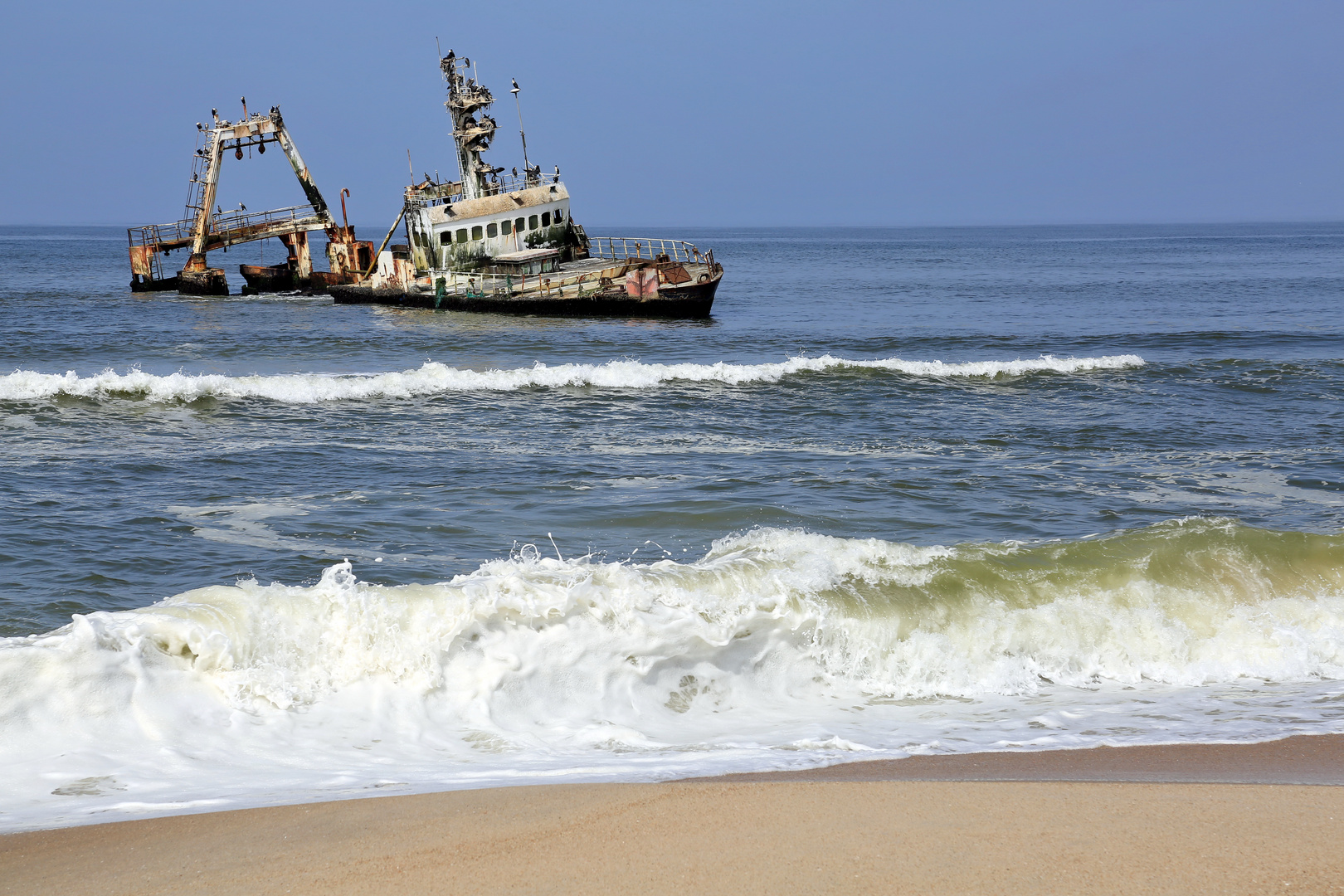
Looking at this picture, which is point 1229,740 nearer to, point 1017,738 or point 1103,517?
point 1017,738

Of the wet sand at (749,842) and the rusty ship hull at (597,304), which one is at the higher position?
the rusty ship hull at (597,304)

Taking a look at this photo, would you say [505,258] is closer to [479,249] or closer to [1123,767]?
[479,249]

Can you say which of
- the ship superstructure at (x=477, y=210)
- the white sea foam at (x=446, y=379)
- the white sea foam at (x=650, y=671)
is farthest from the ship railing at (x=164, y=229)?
the white sea foam at (x=650, y=671)

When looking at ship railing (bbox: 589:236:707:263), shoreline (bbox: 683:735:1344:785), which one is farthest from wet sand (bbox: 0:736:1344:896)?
ship railing (bbox: 589:236:707:263)

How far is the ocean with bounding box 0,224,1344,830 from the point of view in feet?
17.4

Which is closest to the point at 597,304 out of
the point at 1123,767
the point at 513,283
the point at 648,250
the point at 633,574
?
the point at 648,250

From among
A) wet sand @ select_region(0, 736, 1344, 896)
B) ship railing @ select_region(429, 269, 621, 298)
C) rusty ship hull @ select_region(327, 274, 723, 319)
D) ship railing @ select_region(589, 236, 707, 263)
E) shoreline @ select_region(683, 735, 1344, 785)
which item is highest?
ship railing @ select_region(589, 236, 707, 263)

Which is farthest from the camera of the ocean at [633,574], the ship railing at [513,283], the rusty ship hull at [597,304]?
the ship railing at [513,283]

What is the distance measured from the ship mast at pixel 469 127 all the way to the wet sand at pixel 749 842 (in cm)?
3384

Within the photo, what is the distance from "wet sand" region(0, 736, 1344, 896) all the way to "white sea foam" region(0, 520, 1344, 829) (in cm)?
41

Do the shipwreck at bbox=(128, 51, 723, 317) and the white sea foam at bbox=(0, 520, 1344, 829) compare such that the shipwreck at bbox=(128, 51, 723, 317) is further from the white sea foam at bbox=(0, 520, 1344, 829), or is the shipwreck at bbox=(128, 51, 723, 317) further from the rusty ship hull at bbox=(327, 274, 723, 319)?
the white sea foam at bbox=(0, 520, 1344, 829)

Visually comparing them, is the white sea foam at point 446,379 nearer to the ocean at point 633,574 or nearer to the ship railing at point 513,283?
the ocean at point 633,574

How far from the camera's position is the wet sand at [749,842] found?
3605 millimetres

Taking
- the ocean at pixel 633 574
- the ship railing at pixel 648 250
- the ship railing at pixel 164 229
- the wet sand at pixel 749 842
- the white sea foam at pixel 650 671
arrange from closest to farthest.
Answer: the wet sand at pixel 749 842 < the white sea foam at pixel 650 671 < the ocean at pixel 633 574 < the ship railing at pixel 648 250 < the ship railing at pixel 164 229
